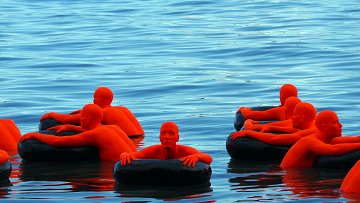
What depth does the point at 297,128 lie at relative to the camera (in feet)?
72.8

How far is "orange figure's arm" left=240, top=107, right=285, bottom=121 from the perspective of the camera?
2410 cm

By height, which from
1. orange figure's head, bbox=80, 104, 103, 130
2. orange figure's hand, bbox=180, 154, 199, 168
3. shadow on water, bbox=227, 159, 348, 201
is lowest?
shadow on water, bbox=227, 159, 348, 201

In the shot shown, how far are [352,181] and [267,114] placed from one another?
5.36m

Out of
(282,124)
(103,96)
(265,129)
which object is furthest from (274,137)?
(103,96)

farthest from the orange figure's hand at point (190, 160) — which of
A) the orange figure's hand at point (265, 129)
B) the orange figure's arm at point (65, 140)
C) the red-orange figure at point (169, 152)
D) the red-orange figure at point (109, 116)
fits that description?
the red-orange figure at point (109, 116)

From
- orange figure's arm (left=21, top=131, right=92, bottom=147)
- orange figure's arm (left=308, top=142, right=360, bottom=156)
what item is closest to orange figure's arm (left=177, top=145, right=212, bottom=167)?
orange figure's arm (left=308, top=142, right=360, bottom=156)

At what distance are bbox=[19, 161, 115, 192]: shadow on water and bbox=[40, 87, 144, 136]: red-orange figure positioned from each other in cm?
206

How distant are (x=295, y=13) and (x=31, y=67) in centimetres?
1757

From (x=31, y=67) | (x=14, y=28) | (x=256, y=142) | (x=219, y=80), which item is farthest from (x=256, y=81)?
(x=14, y=28)

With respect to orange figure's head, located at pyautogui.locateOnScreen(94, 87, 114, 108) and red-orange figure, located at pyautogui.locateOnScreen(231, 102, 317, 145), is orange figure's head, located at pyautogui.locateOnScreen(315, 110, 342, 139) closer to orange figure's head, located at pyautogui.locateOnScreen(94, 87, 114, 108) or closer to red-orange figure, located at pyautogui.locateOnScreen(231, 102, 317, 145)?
red-orange figure, located at pyautogui.locateOnScreen(231, 102, 317, 145)

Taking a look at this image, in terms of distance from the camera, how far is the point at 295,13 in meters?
52.3

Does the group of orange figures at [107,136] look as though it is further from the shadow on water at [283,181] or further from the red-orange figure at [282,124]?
the red-orange figure at [282,124]

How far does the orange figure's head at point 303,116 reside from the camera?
71.9 feet

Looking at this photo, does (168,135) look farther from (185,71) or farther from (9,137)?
(185,71)
